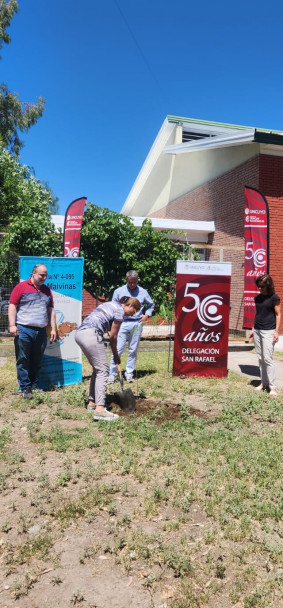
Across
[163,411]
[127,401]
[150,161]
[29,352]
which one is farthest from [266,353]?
[150,161]

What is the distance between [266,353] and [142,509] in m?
4.14

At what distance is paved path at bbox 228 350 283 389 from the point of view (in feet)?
28.3

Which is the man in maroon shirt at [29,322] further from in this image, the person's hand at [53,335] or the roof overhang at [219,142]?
the roof overhang at [219,142]

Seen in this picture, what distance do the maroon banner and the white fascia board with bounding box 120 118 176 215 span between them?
10846 millimetres

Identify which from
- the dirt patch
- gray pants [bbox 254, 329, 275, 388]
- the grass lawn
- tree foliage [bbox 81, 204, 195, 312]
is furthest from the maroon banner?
the grass lawn

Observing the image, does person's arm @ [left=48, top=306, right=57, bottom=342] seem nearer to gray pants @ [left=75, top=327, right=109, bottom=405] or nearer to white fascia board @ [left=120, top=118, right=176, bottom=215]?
gray pants @ [left=75, top=327, right=109, bottom=405]

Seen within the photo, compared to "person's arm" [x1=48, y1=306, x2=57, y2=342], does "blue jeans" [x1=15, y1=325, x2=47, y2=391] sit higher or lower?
lower

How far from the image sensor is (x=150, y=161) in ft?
75.0

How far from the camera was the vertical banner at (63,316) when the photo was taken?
278 inches

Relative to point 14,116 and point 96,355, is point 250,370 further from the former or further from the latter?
point 14,116

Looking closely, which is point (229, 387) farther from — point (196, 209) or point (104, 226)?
point (196, 209)

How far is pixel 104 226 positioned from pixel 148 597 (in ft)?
31.7

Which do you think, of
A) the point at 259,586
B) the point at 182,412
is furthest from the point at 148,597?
the point at 182,412

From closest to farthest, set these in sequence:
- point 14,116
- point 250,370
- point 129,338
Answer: point 129,338 → point 250,370 → point 14,116
